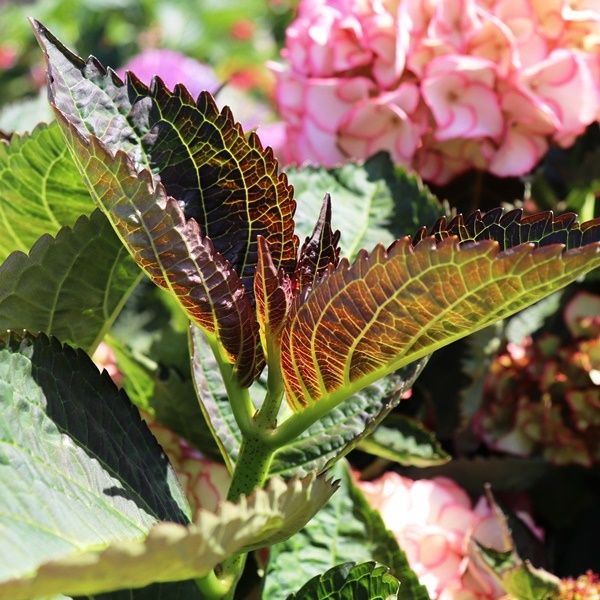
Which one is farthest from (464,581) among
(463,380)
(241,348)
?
(241,348)

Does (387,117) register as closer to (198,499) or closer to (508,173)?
(508,173)

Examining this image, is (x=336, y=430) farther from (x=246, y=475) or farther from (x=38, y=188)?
(x=38, y=188)

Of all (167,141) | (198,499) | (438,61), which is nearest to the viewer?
(167,141)

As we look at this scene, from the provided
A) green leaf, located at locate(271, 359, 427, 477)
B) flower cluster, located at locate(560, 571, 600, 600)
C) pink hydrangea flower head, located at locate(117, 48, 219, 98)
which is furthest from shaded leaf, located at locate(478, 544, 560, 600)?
pink hydrangea flower head, located at locate(117, 48, 219, 98)

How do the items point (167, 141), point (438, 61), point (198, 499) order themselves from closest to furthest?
point (167, 141) < point (198, 499) < point (438, 61)

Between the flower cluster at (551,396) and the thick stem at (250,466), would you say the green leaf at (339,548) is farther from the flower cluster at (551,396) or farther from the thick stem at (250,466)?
the flower cluster at (551,396)

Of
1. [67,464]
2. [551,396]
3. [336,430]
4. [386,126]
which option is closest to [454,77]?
[386,126]

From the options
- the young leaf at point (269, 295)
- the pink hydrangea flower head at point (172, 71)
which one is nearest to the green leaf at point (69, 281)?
the young leaf at point (269, 295)

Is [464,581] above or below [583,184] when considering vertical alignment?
below
